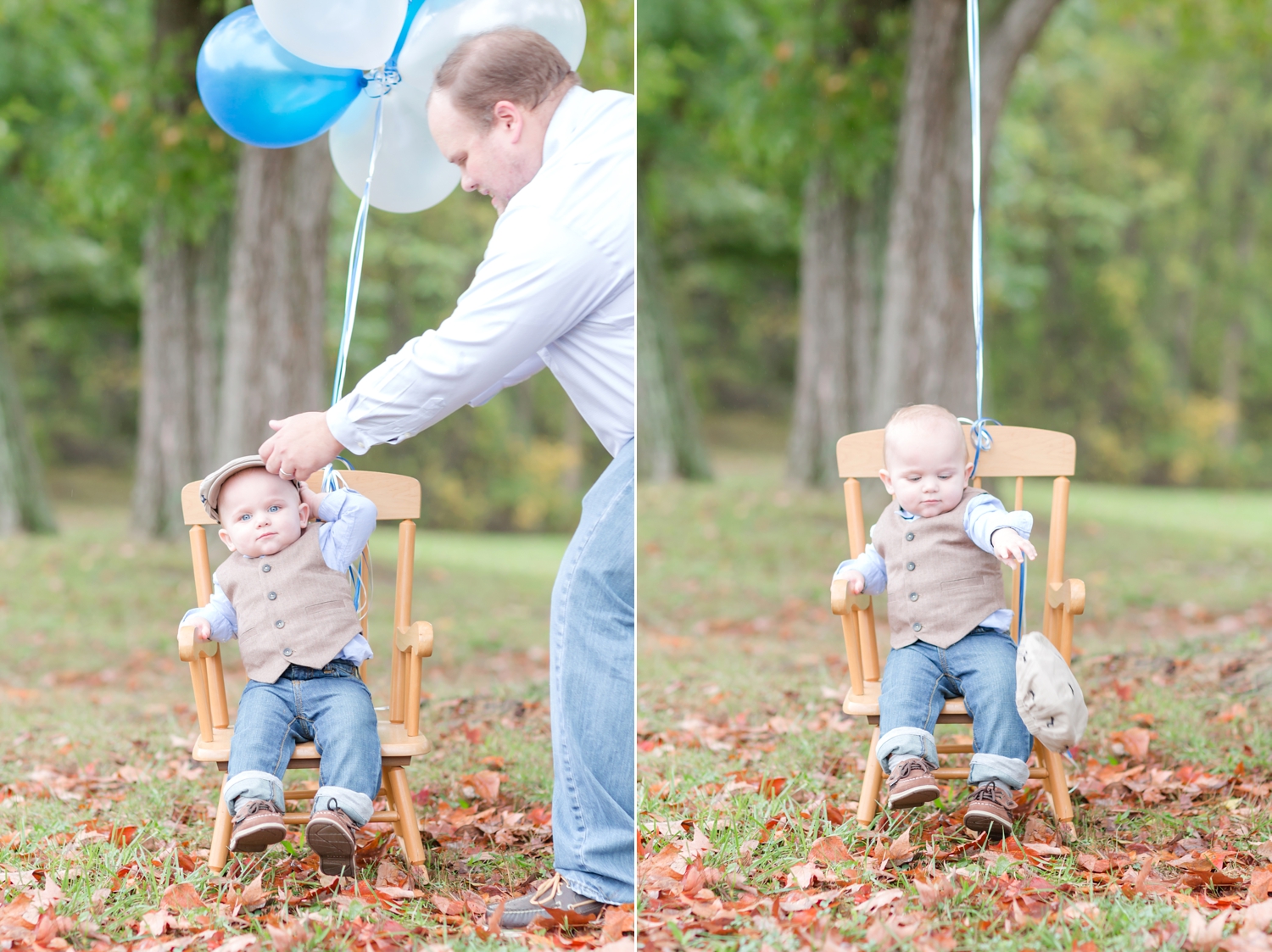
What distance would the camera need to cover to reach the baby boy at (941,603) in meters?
2.75

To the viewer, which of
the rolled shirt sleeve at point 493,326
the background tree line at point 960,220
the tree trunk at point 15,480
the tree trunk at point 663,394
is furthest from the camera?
the tree trunk at point 663,394

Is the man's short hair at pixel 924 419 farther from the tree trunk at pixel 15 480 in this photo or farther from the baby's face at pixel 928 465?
the tree trunk at pixel 15 480

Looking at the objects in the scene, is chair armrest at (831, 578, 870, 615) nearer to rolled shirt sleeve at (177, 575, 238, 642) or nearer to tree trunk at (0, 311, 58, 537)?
rolled shirt sleeve at (177, 575, 238, 642)

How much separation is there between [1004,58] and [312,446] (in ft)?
18.2

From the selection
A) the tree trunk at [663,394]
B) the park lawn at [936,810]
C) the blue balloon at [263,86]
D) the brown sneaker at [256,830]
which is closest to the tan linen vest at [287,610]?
the brown sneaker at [256,830]

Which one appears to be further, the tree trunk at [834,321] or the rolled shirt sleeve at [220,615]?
the tree trunk at [834,321]

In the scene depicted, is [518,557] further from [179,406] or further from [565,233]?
[565,233]

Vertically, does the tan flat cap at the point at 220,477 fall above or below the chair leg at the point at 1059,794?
above

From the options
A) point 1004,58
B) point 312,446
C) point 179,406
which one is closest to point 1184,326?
point 1004,58

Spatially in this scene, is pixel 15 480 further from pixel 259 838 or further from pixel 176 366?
pixel 259 838

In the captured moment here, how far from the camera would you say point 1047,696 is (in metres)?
2.59

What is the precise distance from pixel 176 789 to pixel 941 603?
2.42 metres

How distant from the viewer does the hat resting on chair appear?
2.60 metres

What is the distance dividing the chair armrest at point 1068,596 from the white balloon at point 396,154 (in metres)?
2.04
